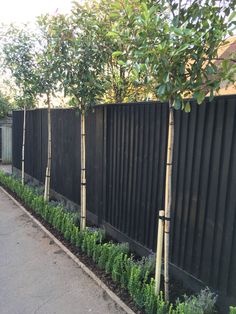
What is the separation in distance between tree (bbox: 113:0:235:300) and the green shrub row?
5.75ft

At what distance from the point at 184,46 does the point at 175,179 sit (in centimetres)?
163

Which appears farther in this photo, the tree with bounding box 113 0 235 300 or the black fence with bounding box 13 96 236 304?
the black fence with bounding box 13 96 236 304

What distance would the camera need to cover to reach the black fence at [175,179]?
9.34 ft

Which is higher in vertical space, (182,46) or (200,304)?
(182,46)

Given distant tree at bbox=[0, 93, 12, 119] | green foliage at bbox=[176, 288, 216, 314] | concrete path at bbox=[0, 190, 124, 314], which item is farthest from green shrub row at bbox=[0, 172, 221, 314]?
distant tree at bbox=[0, 93, 12, 119]

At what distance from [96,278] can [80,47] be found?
2.94 meters

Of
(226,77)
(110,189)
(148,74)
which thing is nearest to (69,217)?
(110,189)

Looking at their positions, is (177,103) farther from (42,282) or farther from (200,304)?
(42,282)

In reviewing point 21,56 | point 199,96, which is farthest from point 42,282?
point 21,56

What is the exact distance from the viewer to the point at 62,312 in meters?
3.06

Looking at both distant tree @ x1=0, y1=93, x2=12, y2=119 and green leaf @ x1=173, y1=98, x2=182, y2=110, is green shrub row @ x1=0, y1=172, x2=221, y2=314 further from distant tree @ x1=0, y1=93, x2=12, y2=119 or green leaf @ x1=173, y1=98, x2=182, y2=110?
distant tree @ x1=0, y1=93, x2=12, y2=119

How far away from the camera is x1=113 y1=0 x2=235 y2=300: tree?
229cm

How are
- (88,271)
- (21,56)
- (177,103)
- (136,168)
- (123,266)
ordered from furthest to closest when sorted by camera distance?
(21,56), (136,168), (88,271), (123,266), (177,103)

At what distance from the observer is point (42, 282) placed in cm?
362
